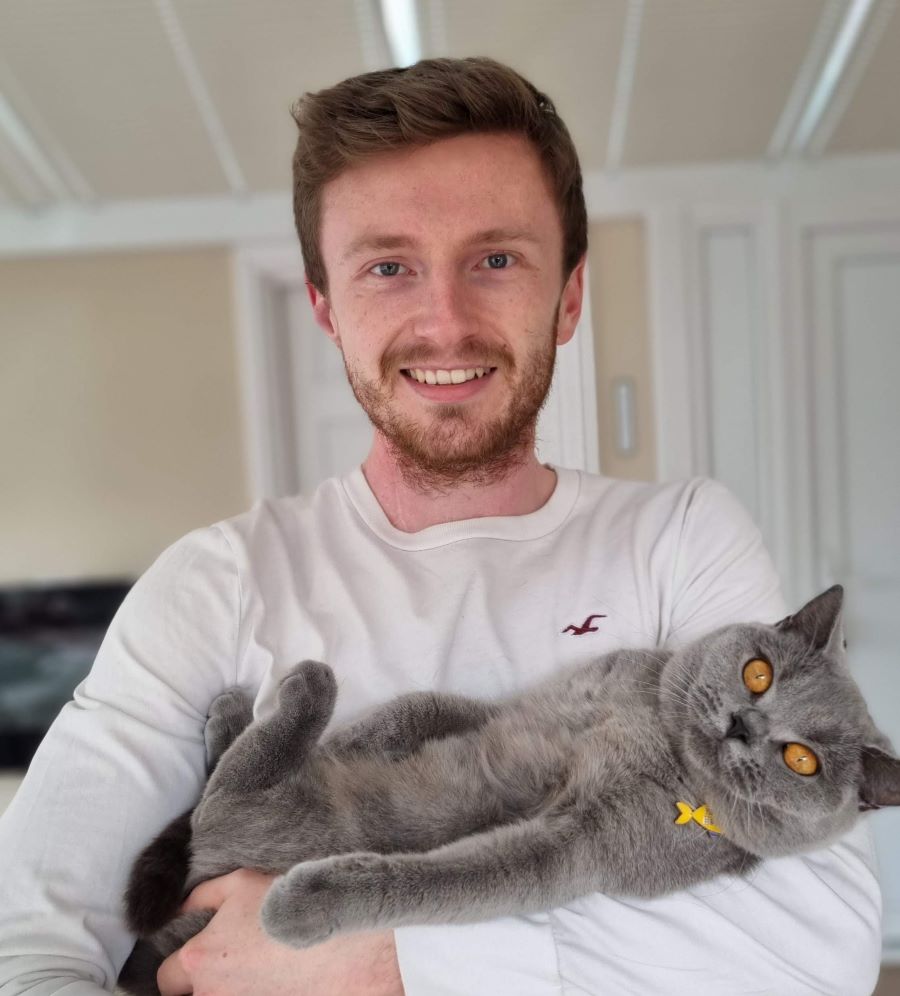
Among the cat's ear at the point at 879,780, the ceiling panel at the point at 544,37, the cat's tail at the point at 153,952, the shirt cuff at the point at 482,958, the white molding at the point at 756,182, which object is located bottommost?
the cat's tail at the point at 153,952

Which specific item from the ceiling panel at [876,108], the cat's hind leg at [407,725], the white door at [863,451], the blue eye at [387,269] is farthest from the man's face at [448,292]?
the ceiling panel at [876,108]

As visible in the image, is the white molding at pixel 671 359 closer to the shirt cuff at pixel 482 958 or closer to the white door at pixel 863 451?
the white door at pixel 863 451

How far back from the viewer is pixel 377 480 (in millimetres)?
1075

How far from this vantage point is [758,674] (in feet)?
2.78

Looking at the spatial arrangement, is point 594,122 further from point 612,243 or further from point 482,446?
point 482,446

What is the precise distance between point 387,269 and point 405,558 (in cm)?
33

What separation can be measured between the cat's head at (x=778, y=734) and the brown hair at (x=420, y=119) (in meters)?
0.50

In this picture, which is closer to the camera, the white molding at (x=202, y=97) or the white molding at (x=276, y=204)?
the white molding at (x=202, y=97)

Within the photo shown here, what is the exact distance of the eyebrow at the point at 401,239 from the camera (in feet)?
3.07

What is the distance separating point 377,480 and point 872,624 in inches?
84.8

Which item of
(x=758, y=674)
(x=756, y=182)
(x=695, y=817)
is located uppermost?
(x=756, y=182)

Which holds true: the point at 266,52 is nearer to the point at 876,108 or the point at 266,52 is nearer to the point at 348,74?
the point at 348,74

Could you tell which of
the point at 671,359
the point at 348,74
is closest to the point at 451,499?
the point at 671,359

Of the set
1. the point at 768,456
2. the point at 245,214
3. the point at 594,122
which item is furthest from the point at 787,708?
the point at 245,214
